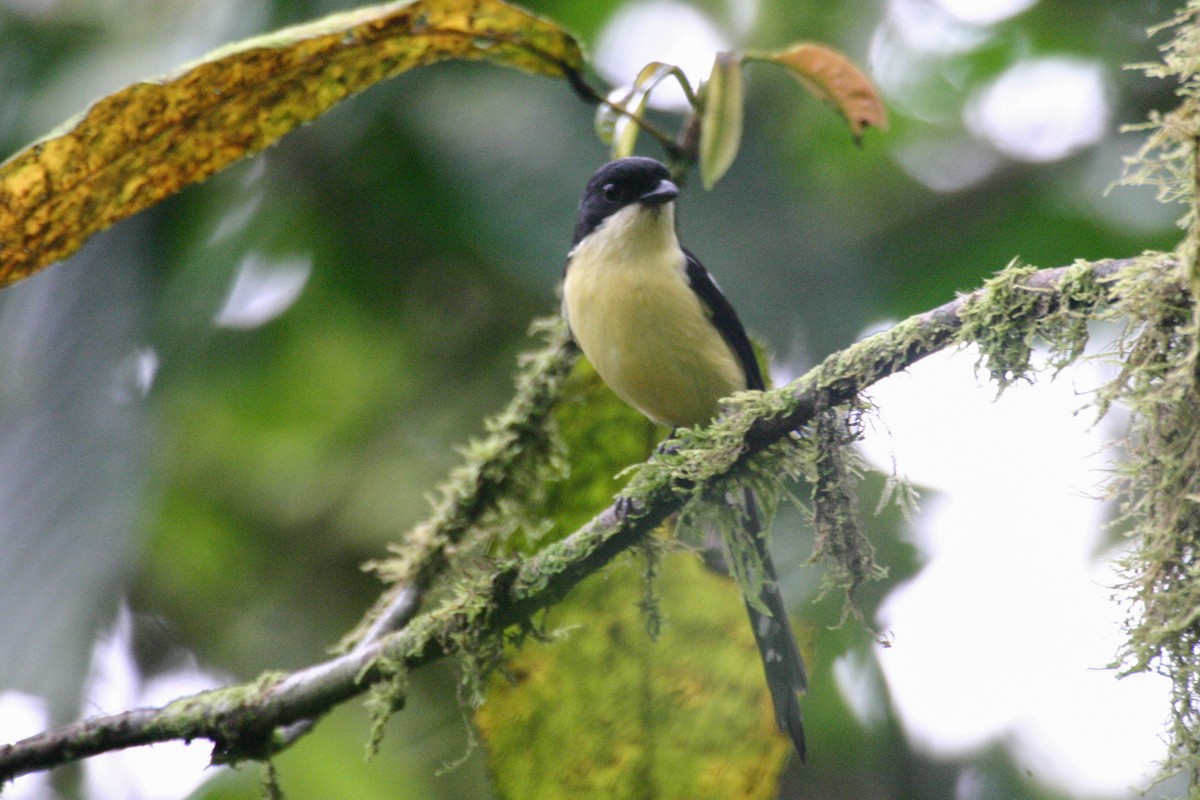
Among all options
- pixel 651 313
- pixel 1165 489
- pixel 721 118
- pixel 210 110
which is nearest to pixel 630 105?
pixel 721 118

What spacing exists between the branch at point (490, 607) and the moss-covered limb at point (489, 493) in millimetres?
394

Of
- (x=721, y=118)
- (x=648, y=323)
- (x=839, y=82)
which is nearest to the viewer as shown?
(x=721, y=118)

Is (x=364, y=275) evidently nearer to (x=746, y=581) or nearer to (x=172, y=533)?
(x=172, y=533)

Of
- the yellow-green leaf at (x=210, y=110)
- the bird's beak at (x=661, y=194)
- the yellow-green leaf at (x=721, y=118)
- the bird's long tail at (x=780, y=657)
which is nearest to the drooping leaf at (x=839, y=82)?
the yellow-green leaf at (x=721, y=118)

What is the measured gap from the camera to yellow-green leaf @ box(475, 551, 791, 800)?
95.3 inches

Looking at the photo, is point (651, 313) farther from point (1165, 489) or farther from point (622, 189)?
point (1165, 489)

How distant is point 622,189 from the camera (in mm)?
3941

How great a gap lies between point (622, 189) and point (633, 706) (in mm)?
2015

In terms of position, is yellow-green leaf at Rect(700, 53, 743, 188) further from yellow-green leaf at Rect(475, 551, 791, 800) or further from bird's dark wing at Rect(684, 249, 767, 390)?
yellow-green leaf at Rect(475, 551, 791, 800)

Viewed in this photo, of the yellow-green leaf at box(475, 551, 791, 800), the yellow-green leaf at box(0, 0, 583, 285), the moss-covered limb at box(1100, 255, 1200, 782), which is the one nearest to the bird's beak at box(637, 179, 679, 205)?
the yellow-green leaf at box(0, 0, 583, 285)

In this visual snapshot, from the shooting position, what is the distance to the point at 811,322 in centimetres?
307

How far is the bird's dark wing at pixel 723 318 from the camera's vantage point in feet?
12.6

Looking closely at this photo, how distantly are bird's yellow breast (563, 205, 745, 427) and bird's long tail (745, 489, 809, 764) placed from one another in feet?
2.04

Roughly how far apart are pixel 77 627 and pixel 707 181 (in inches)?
71.7
